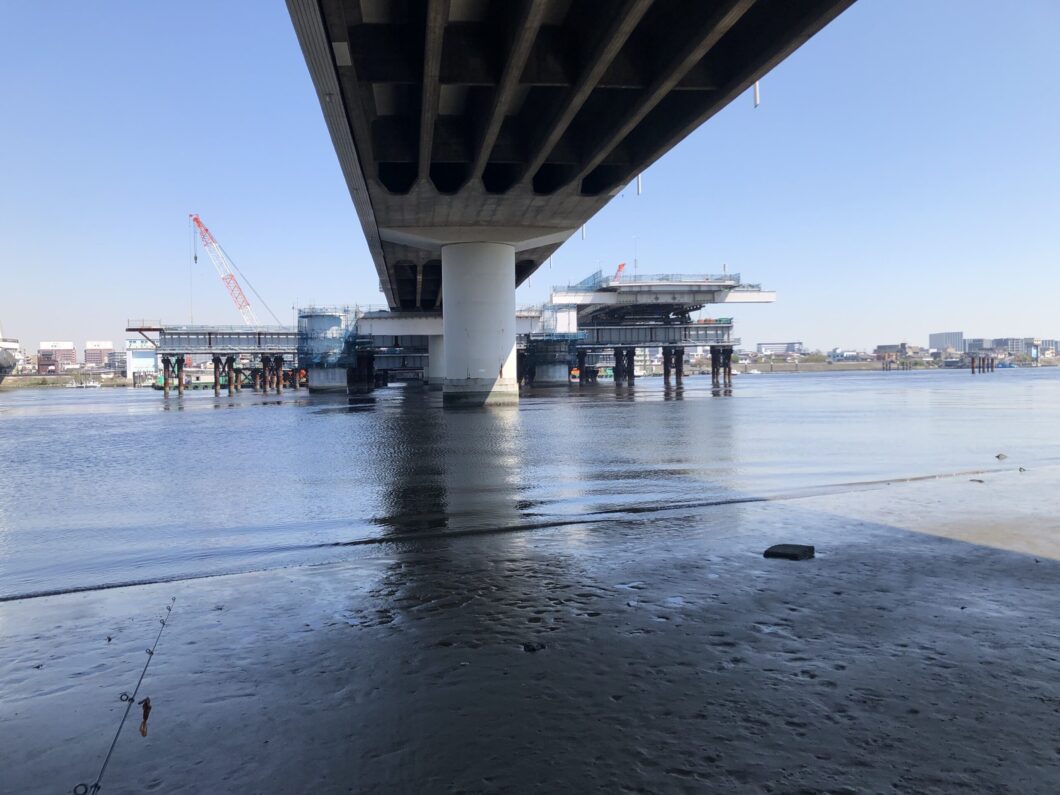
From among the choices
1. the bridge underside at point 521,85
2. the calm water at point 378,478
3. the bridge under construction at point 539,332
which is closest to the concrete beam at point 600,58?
the bridge underside at point 521,85

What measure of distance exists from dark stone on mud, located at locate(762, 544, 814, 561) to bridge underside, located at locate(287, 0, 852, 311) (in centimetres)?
1640

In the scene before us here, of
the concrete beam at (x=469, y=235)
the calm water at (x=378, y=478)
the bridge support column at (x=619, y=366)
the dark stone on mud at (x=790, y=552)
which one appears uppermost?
the concrete beam at (x=469, y=235)

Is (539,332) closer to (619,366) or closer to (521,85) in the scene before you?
(619,366)

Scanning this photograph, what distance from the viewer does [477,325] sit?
4731cm

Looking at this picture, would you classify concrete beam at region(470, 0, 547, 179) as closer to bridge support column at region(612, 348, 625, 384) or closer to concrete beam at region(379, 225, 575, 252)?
concrete beam at region(379, 225, 575, 252)

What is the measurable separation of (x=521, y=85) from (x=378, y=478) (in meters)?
16.6

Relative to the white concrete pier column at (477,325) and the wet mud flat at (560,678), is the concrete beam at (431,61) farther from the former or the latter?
the wet mud flat at (560,678)

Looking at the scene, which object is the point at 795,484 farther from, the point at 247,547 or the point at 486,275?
the point at 486,275

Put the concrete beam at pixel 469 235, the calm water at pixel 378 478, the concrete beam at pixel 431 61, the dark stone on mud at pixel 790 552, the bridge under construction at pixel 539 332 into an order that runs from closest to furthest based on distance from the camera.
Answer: the dark stone on mud at pixel 790 552
the calm water at pixel 378 478
the concrete beam at pixel 431 61
the concrete beam at pixel 469 235
the bridge under construction at pixel 539 332

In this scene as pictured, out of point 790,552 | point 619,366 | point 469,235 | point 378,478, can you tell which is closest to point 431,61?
point 378,478

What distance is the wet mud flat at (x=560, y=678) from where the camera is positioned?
137 inches

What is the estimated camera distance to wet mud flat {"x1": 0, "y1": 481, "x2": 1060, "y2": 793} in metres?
3.48

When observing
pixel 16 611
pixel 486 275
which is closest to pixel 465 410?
pixel 486 275

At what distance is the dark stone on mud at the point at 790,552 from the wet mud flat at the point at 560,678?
217mm
